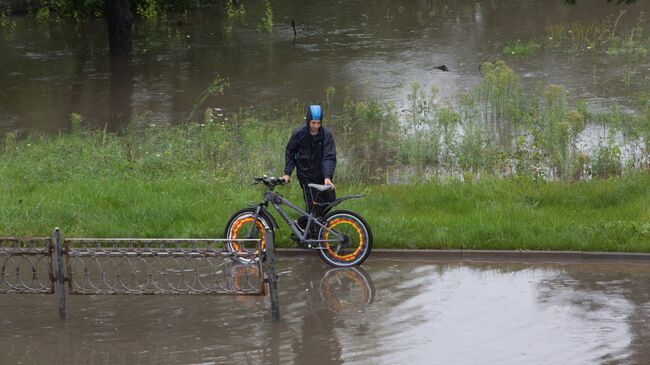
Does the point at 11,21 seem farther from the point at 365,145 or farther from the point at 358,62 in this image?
the point at 365,145

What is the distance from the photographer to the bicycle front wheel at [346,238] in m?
12.1

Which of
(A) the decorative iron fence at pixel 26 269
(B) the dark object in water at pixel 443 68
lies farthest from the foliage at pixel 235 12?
(A) the decorative iron fence at pixel 26 269

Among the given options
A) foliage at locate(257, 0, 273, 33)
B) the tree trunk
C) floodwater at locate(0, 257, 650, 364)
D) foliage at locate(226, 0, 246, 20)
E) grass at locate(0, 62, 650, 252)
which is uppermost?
foliage at locate(226, 0, 246, 20)

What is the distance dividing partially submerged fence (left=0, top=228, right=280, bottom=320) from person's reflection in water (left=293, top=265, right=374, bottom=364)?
0.48 m

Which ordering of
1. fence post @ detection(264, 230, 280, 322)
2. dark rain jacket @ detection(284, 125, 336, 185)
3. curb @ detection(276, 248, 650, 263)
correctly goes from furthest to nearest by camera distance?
dark rain jacket @ detection(284, 125, 336, 185)
curb @ detection(276, 248, 650, 263)
fence post @ detection(264, 230, 280, 322)

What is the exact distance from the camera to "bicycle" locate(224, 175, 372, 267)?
1212cm

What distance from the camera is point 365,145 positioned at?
19.6 m

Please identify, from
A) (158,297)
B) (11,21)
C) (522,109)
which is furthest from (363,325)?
(11,21)

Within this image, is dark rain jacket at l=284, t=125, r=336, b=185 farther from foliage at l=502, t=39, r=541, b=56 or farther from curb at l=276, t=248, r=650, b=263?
foliage at l=502, t=39, r=541, b=56

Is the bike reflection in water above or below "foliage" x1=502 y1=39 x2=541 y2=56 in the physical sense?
below

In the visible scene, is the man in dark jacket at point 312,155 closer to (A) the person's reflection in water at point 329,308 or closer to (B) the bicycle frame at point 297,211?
(B) the bicycle frame at point 297,211

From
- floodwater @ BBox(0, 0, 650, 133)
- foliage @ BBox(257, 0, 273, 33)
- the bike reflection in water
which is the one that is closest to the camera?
the bike reflection in water

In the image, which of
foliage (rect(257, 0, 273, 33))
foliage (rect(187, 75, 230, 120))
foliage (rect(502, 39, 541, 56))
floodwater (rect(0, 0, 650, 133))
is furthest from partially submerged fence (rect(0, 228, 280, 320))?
foliage (rect(257, 0, 273, 33))

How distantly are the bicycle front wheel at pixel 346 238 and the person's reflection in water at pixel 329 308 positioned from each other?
0.14m
